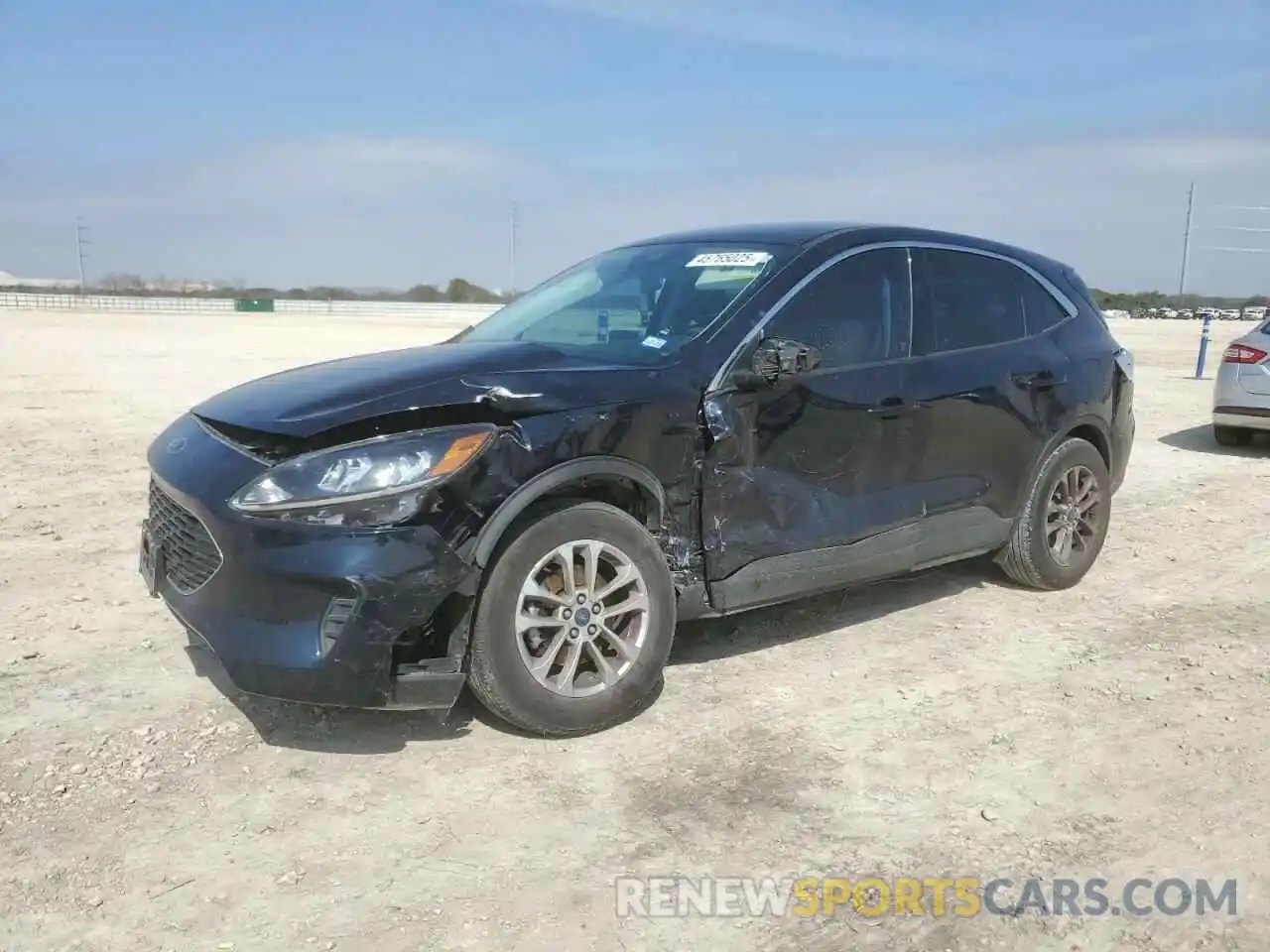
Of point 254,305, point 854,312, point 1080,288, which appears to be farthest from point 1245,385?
point 254,305

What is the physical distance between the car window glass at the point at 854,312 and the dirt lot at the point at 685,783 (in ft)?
4.30

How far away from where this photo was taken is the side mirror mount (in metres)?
3.95

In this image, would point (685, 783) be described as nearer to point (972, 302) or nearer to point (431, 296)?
point (972, 302)

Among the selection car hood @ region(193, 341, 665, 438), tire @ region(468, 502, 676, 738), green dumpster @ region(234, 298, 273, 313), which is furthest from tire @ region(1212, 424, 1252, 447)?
green dumpster @ region(234, 298, 273, 313)

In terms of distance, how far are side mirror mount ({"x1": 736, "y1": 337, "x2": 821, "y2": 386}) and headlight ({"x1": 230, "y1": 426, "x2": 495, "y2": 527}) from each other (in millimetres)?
1210

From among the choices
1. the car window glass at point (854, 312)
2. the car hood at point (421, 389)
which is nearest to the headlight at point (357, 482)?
the car hood at point (421, 389)

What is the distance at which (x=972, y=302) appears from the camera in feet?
16.5

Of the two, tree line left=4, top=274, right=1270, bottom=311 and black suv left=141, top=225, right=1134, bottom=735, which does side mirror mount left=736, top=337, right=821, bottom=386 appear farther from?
tree line left=4, top=274, right=1270, bottom=311

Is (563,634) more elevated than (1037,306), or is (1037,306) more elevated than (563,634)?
(1037,306)

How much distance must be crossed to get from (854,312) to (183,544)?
2.77 metres

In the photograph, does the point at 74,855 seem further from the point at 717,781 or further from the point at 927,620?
the point at 927,620

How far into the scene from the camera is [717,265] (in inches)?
175

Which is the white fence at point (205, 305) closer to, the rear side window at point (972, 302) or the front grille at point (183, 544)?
the rear side window at point (972, 302)

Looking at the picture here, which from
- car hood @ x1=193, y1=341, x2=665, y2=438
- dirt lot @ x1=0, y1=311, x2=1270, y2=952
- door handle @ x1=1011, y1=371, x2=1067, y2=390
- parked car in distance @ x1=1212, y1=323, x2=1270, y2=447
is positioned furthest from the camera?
parked car in distance @ x1=1212, y1=323, x2=1270, y2=447
